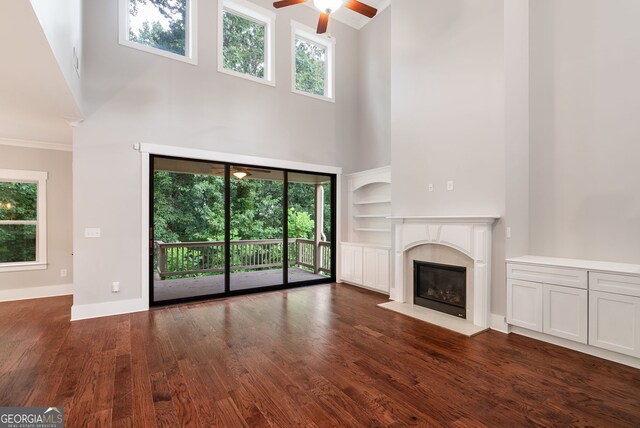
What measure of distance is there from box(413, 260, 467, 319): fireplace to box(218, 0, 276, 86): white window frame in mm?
4360

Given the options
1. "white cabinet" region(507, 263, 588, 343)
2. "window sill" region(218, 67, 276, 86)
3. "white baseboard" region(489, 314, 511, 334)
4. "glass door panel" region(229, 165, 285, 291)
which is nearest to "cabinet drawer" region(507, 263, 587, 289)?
"white cabinet" region(507, 263, 588, 343)

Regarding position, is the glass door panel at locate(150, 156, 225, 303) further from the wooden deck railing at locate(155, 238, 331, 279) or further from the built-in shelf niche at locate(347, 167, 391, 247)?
the built-in shelf niche at locate(347, 167, 391, 247)

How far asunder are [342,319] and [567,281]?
2.58 metres

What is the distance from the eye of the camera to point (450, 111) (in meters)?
4.24

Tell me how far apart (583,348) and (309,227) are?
15.2 feet

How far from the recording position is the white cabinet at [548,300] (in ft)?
9.91

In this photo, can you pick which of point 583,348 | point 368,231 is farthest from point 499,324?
point 368,231

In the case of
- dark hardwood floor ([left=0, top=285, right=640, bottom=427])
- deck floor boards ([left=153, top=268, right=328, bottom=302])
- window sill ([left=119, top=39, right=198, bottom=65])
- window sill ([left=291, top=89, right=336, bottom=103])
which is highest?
window sill ([left=119, top=39, right=198, bottom=65])

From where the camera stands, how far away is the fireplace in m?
4.07

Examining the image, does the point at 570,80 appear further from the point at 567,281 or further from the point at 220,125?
the point at 220,125

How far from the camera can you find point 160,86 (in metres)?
→ 4.64

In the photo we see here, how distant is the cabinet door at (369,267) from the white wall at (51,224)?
5448 millimetres

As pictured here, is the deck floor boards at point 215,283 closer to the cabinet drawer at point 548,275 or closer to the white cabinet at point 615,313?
the cabinet drawer at point 548,275

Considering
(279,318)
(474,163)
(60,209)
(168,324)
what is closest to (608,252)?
(474,163)
